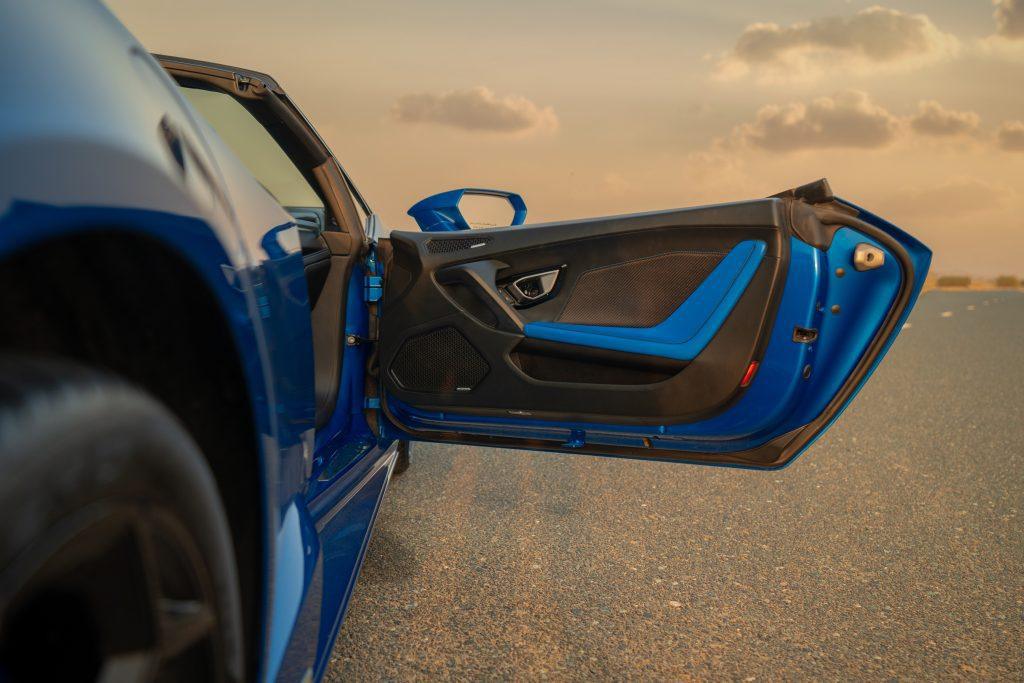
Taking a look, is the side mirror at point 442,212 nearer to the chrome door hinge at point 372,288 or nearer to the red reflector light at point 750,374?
→ the chrome door hinge at point 372,288

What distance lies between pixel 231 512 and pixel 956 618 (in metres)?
2.44

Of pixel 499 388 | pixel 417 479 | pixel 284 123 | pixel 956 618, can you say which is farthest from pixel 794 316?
pixel 417 479

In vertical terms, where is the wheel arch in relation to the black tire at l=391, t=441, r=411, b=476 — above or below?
above

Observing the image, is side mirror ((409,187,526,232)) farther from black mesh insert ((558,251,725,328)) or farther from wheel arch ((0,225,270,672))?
wheel arch ((0,225,270,672))

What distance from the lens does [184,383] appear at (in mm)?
1241

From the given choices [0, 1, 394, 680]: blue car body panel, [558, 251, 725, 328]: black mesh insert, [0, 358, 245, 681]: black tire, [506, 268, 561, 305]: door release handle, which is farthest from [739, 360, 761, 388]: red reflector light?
[0, 358, 245, 681]: black tire

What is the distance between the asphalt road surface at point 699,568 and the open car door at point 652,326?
0.51 m

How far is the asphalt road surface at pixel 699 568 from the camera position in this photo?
7.75 ft

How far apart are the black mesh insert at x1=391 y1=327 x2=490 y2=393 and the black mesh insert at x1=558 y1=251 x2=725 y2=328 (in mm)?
355

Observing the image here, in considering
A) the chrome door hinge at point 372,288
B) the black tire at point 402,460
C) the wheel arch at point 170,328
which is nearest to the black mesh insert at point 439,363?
the chrome door hinge at point 372,288

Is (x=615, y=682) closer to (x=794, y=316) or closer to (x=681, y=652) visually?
(x=681, y=652)

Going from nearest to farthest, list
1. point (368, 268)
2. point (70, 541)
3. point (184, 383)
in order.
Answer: point (70, 541) → point (184, 383) → point (368, 268)

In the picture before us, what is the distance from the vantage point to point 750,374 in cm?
256

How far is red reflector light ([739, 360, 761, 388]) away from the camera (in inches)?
101
